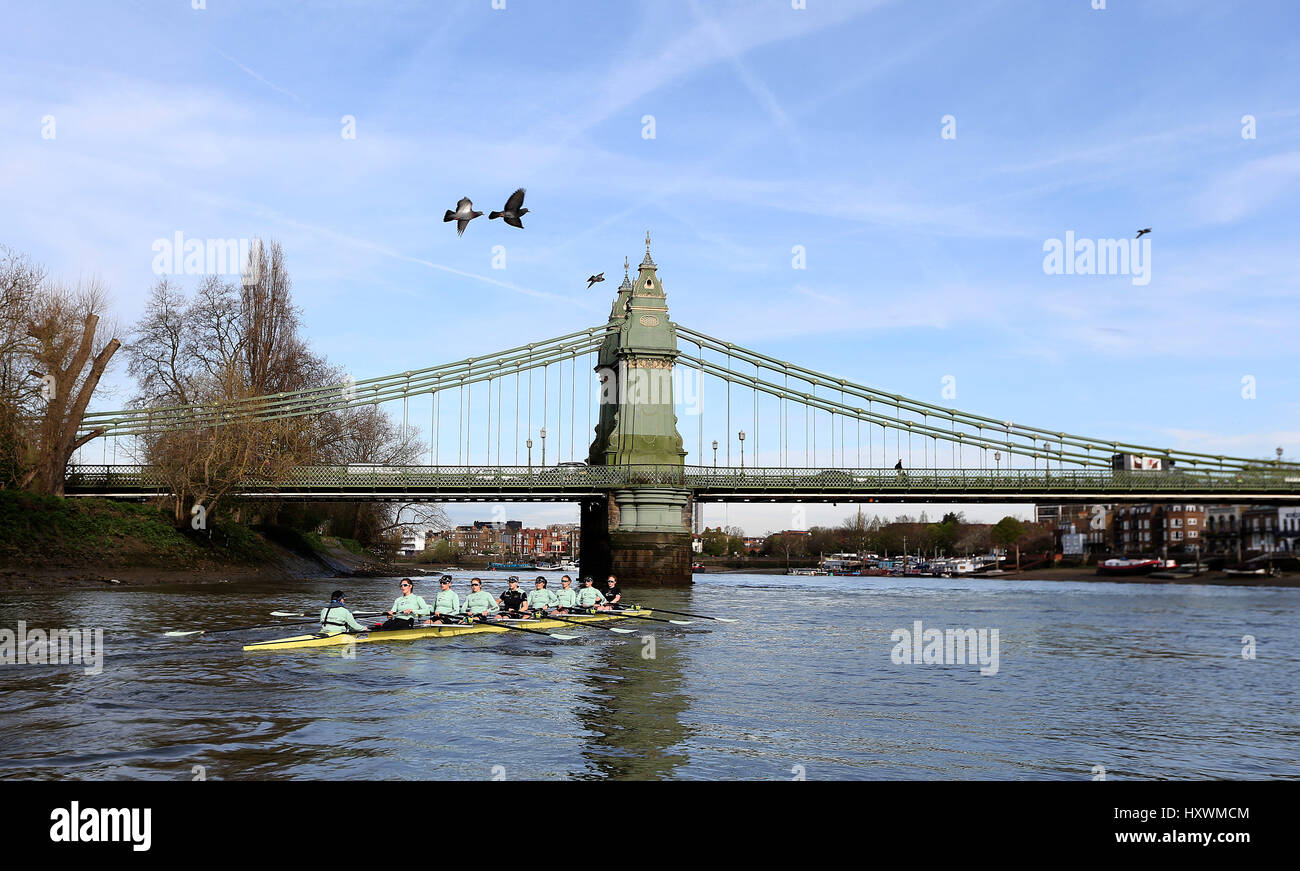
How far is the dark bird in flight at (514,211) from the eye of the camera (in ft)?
76.5

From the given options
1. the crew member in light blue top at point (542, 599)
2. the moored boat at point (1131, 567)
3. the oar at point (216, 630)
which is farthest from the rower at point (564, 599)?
the moored boat at point (1131, 567)

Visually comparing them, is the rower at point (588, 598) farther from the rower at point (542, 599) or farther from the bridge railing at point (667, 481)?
the bridge railing at point (667, 481)

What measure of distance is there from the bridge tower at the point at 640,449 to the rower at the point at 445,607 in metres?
26.7

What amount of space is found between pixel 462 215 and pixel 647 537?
1252 inches

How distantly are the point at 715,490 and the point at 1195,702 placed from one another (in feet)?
129

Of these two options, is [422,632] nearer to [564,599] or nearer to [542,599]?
[542,599]

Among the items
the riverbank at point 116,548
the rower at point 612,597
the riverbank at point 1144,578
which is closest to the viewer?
the rower at point 612,597

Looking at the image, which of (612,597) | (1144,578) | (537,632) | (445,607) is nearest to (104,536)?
(612,597)

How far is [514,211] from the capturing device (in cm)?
2358

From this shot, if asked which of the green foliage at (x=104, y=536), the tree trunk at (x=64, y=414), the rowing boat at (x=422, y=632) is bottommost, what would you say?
the rowing boat at (x=422, y=632)

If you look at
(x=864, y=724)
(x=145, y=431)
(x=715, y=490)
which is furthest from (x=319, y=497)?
(x=864, y=724)
